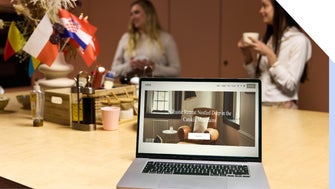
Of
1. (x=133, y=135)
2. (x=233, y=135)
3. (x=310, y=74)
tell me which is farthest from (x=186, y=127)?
(x=310, y=74)

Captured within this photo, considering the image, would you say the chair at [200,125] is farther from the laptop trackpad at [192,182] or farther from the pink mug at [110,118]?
the pink mug at [110,118]

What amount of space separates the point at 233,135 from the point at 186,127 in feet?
0.47

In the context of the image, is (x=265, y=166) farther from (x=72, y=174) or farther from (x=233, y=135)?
(x=72, y=174)

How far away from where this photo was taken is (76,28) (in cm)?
193

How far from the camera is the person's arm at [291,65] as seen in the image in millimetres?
2457

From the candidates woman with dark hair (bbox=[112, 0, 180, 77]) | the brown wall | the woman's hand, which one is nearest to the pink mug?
the woman's hand

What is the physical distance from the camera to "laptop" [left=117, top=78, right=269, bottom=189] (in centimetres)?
120

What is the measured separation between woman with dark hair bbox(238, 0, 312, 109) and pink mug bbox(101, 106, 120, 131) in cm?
115

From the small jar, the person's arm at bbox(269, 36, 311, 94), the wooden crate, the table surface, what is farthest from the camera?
the person's arm at bbox(269, 36, 311, 94)

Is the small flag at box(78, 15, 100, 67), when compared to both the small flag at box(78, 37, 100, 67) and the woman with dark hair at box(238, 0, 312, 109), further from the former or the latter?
the woman with dark hair at box(238, 0, 312, 109)

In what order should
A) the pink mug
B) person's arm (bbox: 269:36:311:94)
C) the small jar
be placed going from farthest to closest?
person's arm (bbox: 269:36:311:94)
the small jar
the pink mug

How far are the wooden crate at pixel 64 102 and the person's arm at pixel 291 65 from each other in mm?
1043

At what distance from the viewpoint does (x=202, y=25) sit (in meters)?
4.25

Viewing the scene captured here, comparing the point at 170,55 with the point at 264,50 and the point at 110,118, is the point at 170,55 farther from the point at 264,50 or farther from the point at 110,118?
the point at 110,118
